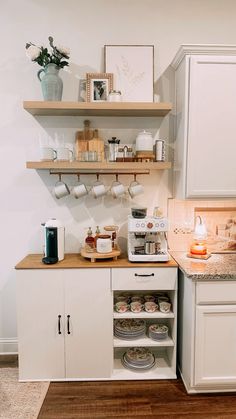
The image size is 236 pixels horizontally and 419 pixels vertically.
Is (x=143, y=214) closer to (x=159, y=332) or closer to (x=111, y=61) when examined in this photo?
(x=159, y=332)

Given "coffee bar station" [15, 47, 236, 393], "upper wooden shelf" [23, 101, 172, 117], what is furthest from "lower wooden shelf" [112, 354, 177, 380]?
"upper wooden shelf" [23, 101, 172, 117]

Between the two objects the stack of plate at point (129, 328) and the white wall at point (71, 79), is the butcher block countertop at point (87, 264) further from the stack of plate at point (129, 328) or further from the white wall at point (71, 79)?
the stack of plate at point (129, 328)

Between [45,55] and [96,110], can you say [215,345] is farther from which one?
[45,55]

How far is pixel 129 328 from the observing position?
227 centimetres

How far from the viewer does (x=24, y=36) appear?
2.34 meters

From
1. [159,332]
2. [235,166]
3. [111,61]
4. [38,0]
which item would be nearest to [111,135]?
[111,61]

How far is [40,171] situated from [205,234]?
1.39 m

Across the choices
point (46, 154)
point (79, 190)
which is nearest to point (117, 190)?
point (79, 190)

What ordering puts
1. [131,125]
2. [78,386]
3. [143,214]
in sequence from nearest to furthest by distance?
[78,386] → [143,214] → [131,125]

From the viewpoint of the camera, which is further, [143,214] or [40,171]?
[40,171]

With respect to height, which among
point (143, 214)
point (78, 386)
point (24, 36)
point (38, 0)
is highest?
point (38, 0)

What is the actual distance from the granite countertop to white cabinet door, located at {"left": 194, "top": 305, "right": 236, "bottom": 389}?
0.21 m

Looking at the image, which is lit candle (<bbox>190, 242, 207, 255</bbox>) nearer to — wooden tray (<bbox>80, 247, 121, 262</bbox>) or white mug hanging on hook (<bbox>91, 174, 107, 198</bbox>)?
wooden tray (<bbox>80, 247, 121, 262</bbox>)

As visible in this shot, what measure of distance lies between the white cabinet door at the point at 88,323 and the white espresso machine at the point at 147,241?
0.86ft
